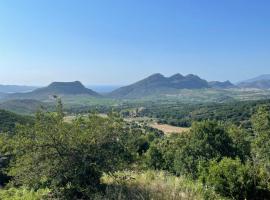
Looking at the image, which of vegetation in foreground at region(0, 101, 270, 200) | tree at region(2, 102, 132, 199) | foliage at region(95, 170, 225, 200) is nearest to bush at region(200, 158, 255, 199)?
foliage at region(95, 170, 225, 200)

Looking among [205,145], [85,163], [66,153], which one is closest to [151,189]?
[85,163]

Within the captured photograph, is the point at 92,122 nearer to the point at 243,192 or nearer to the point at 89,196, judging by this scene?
the point at 89,196

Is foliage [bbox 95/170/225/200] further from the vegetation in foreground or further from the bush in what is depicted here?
the bush

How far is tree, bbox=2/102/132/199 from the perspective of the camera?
29.9 ft

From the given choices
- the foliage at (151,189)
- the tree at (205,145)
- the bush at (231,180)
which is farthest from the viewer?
the tree at (205,145)

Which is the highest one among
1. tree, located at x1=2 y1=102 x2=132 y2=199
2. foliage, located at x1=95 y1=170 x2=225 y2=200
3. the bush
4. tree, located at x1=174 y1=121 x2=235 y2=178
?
tree, located at x1=2 y1=102 x2=132 y2=199

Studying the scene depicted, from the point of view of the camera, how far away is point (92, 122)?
32.4ft

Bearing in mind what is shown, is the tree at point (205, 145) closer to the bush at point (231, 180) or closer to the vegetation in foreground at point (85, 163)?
the bush at point (231, 180)

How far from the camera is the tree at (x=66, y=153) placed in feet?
29.9

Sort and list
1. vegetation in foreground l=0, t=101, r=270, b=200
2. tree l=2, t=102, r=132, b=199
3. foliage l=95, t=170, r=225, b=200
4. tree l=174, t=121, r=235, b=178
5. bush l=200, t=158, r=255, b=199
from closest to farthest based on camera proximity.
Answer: foliage l=95, t=170, r=225, b=200 < vegetation in foreground l=0, t=101, r=270, b=200 < tree l=2, t=102, r=132, b=199 < bush l=200, t=158, r=255, b=199 < tree l=174, t=121, r=235, b=178

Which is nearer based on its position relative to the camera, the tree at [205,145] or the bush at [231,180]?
the bush at [231,180]

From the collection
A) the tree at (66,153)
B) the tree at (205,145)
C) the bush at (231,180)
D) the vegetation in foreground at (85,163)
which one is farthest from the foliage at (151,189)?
the tree at (205,145)

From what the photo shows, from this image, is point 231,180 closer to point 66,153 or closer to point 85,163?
point 85,163

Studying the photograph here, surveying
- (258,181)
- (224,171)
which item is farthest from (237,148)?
(258,181)
